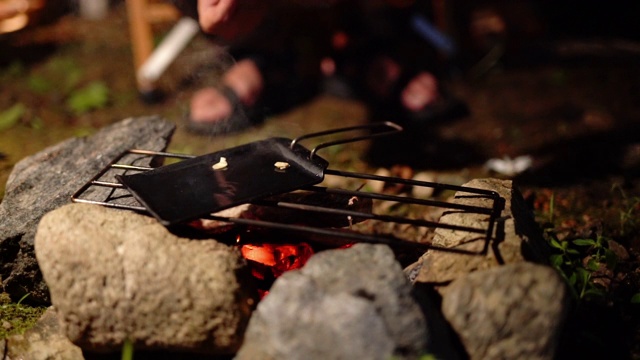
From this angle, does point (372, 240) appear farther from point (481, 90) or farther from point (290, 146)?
point (481, 90)

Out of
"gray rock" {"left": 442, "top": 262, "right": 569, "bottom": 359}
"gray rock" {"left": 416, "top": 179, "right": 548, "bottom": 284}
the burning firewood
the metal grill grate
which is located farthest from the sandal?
"gray rock" {"left": 442, "top": 262, "right": 569, "bottom": 359}

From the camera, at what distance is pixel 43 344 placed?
8.26 ft

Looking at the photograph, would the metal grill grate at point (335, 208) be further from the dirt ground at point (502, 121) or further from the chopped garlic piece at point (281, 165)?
the dirt ground at point (502, 121)

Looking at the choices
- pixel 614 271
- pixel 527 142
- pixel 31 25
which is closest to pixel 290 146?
pixel 614 271

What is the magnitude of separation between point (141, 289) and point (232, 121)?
2.77 m

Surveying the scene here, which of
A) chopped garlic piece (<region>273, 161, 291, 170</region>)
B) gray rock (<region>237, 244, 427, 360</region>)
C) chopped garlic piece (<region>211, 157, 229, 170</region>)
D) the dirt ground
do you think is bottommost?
the dirt ground

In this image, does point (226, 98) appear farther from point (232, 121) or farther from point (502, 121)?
point (502, 121)

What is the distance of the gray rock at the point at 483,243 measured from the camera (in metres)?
2.25

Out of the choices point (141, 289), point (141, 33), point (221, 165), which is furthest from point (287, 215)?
point (141, 33)

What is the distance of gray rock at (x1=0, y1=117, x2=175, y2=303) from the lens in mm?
2648

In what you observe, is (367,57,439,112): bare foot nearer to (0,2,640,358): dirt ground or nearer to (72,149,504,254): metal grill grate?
(0,2,640,358): dirt ground

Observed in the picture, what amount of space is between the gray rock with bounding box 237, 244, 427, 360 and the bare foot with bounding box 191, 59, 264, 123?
294cm

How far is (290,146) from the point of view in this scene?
2812 millimetres

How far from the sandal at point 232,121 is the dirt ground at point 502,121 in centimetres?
7
